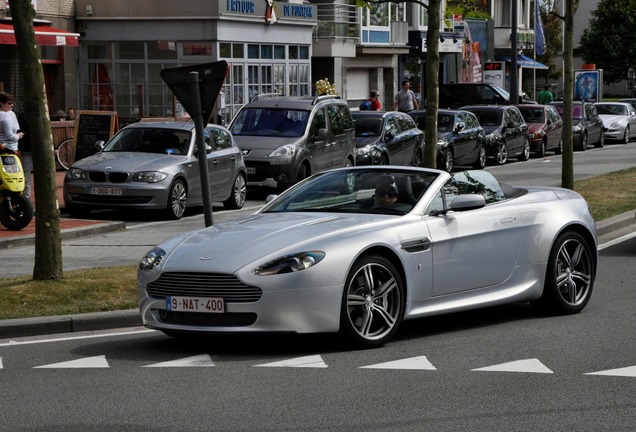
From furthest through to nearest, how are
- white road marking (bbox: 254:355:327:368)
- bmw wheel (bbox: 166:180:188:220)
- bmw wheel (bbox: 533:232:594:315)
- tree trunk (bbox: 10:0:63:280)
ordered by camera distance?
bmw wheel (bbox: 166:180:188:220)
tree trunk (bbox: 10:0:63:280)
bmw wheel (bbox: 533:232:594:315)
white road marking (bbox: 254:355:327:368)

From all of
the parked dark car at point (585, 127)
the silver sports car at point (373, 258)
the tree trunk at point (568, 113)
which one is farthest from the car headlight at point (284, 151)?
the parked dark car at point (585, 127)

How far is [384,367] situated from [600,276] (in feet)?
18.1

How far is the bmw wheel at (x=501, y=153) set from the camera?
36.0 m

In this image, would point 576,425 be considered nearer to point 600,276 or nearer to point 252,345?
point 252,345

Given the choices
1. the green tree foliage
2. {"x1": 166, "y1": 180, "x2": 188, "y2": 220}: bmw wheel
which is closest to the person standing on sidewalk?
{"x1": 166, "y1": 180, "x2": 188, "y2": 220}: bmw wheel

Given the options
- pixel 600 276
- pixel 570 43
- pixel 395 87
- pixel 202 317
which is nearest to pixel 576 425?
pixel 202 317

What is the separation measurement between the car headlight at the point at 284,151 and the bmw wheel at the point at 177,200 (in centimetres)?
375

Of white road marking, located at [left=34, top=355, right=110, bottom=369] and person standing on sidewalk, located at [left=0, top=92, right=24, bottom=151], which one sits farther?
person standing on sidewalk, located at [left=0, top=92, right=24, bottom=151]

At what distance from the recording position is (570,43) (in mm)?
23406

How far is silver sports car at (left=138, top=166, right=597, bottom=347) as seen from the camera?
29.5 feet

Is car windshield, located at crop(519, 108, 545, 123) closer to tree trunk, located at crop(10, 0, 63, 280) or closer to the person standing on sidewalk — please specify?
the person standing on sidewalk

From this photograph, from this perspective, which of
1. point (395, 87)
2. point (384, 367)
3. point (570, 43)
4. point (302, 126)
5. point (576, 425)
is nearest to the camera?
point (576, 425)

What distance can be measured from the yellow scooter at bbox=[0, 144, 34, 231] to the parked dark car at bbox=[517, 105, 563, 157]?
23.8m

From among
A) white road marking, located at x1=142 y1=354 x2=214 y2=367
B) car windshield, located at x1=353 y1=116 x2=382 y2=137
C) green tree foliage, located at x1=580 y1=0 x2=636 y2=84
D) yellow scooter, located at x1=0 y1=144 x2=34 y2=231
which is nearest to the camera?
white road marking, located at x1=142 y1=354 x2=214 y2=367
